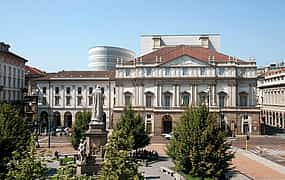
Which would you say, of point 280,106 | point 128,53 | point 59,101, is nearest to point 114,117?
point 59,101

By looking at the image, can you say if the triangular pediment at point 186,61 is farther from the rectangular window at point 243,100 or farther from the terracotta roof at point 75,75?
the terracotta roof at point 75,75

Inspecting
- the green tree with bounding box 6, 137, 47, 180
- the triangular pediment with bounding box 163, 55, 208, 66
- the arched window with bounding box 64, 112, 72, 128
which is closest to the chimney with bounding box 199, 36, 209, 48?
the triangular pediment with bounding box 163, 55, 208, 66

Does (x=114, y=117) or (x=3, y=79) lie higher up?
(x=3, y=79)

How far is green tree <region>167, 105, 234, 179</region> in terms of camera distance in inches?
851

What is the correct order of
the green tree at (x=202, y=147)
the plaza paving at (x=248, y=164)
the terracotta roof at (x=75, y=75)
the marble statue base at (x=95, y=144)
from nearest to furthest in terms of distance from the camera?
1. the green tree at (x=202, y=147)
2. the marble statue base at (x=95, y=144)
3. the plaza paving at (x=248, y=164)
4. the terracotta roof at (x=75, y=75)

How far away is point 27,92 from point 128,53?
64239 mm

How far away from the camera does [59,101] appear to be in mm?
80188

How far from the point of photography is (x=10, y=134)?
24.3 m

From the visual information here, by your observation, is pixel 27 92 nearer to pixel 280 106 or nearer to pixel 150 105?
pixel 150 105

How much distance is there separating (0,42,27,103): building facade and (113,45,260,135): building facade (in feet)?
64.6

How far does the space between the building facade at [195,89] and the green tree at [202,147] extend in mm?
45122

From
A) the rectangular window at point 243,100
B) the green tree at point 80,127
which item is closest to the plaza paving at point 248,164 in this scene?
the green tree at point 80,127

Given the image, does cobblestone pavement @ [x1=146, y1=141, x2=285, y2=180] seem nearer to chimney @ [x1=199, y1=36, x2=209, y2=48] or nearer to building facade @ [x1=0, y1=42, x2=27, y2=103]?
building facade @ [x1=0, y1=42, x2=27, y2=103]

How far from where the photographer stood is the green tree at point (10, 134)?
2200cm
